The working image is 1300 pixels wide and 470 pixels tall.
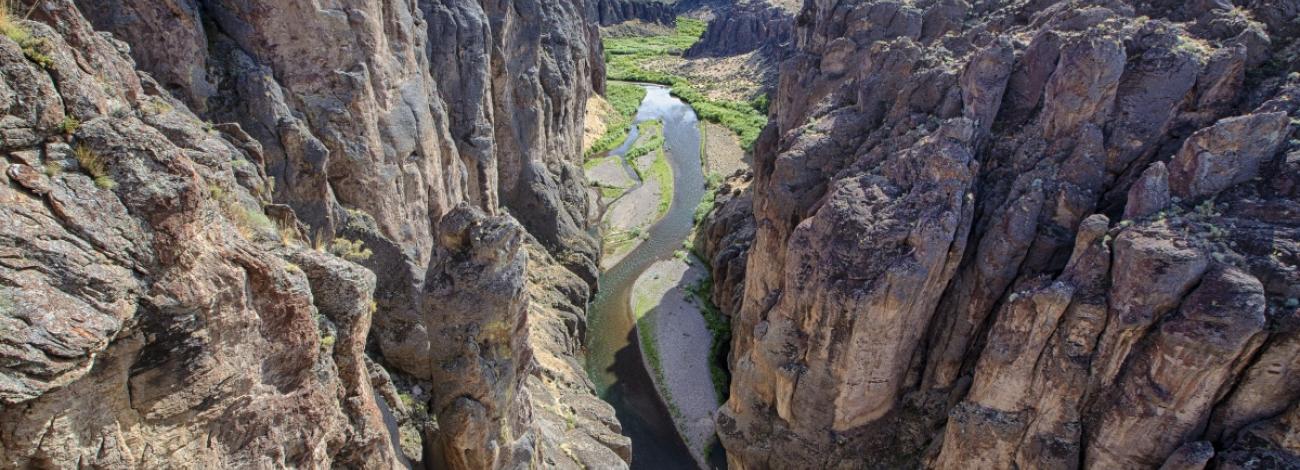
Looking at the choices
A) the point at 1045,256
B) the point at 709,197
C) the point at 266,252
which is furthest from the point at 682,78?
the point at 266,252

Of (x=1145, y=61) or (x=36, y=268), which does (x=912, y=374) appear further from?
(x=36, y=268)

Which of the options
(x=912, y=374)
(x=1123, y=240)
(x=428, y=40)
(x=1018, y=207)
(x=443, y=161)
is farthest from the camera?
(x=428, y=40)

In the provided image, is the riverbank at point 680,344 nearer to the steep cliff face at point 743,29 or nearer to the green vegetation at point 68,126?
the green vegetation at point 68,126

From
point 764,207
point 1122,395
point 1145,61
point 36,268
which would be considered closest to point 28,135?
point 36,268

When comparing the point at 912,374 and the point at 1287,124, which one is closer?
the point at 1287,124

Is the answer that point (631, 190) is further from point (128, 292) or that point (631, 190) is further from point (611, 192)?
point (128, 292)

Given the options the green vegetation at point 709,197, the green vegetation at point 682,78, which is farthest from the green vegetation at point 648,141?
the green vegetation at point 709,197

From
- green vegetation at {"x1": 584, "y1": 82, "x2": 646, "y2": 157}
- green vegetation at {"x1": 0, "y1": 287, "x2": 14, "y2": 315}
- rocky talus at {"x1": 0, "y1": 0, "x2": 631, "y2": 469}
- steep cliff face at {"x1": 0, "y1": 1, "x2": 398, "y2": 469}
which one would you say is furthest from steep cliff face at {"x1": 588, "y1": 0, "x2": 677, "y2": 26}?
green vegetation at {"x1": 0, "y1": 287, "x2": 14, "y2": 315}
